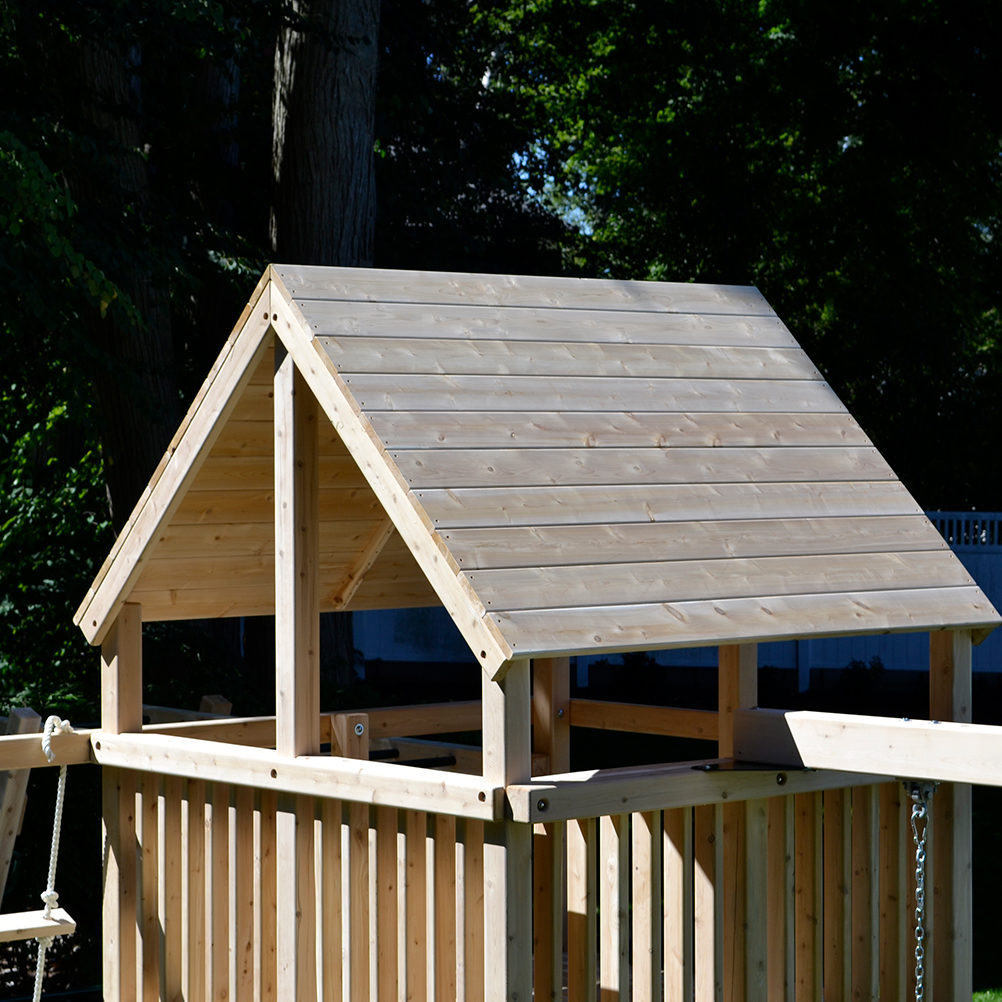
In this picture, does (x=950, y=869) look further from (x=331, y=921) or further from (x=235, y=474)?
(x=235, y=474)

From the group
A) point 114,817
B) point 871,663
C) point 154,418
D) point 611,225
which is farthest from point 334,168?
point 611,225

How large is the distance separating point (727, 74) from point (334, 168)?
762 cm

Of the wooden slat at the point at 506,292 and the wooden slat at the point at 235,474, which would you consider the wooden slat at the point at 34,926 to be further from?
the wooden slat at the point at 506,292

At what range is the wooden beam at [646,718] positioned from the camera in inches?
257

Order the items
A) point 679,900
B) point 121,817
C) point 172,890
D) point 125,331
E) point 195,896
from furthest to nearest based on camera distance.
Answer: point 125,331 < point 121,817 < point 172,890 < point 195,896 < point 679,900

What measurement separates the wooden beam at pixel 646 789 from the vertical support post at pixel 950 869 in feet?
1.62

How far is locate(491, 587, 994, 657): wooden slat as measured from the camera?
12.6 feet

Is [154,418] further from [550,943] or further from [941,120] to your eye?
[941,120]

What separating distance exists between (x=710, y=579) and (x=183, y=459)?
6.59ft

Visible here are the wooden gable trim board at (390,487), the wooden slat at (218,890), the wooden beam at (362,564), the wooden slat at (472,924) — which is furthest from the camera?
the wooden beam at (362,564)

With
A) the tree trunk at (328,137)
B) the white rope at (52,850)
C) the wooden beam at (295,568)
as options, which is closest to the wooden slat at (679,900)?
the wooden beam at (295,568)

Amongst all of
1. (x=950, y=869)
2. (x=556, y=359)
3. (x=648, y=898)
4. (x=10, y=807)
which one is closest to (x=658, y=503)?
(x=556, y=359)

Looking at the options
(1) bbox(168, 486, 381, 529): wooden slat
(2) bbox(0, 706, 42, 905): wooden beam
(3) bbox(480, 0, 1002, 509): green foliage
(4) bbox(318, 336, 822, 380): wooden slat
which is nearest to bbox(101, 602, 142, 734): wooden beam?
(2) bbox(0, 706, 42, 905): wooden beam

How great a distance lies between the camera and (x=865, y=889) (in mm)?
4785
